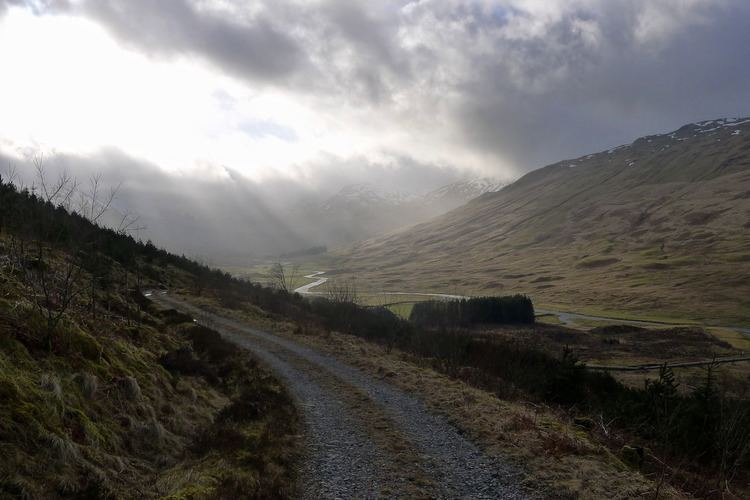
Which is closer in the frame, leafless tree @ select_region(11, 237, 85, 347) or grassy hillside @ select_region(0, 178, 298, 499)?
grassy hillside @ select_region(0, 178, 298, 499)

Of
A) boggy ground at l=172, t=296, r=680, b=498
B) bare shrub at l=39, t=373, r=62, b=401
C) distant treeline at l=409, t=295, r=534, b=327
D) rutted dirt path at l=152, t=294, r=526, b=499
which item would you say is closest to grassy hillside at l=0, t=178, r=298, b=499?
bare shrub at l=39, t=373, r=62, b=401

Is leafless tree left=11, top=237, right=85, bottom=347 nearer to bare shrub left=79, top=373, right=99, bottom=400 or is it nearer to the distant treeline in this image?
bare shrub left=79, top=373, right=99, bottom=400

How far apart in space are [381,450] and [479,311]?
12151 centimetres

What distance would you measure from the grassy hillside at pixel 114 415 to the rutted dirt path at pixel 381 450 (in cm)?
93

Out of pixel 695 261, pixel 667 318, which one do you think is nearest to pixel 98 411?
pixel 667 318

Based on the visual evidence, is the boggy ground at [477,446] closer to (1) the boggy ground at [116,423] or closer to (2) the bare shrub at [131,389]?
(1) the boggy ground at [116,423]

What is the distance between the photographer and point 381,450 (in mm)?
12633

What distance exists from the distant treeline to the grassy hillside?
102 metres

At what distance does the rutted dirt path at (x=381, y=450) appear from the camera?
10.4 m

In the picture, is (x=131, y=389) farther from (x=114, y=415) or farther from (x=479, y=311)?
(x=479, y=311)

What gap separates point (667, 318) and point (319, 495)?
160365mm

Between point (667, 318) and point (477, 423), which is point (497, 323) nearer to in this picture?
point (667, 318)

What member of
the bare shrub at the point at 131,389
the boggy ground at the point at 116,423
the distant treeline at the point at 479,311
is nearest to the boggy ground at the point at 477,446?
the boggy ground at the point at 116,423

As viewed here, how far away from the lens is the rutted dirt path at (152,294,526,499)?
34.0ft
